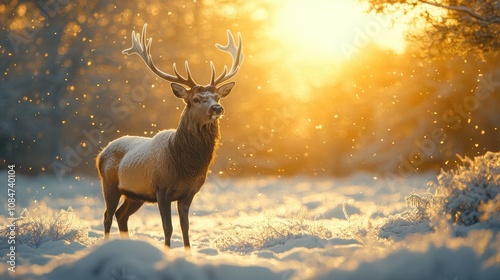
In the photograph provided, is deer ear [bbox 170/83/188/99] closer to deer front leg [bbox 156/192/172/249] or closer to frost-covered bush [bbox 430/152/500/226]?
deer front leg [bbox 156/192/172/249]

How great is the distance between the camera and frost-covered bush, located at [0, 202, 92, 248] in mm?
9320

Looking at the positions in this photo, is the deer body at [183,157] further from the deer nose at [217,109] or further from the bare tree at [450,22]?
the bare tree at [450,22]

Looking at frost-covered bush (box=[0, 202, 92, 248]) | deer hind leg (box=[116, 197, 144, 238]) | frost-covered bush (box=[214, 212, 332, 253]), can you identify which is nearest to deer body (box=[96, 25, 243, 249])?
deer hind leg (box=[116, 197, 144, 238])

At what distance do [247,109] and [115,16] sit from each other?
18.4 feet

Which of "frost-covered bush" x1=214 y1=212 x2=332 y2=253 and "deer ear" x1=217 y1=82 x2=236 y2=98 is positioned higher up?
"deer ear" x1=217 y1=82 x2=236 y2=98

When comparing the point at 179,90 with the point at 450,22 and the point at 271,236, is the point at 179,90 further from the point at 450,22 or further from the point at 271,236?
the point at 450,22

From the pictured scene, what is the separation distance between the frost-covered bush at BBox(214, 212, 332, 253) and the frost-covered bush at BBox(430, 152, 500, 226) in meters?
1.67

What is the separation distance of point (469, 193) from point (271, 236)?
2.75 m

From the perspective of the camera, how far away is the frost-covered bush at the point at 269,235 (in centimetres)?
911

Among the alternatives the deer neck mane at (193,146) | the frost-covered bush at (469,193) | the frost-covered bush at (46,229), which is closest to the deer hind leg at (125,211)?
the frost-covered bush at (46,229)

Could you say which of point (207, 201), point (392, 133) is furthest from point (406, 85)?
point (207, 201)

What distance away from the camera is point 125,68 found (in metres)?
22.2

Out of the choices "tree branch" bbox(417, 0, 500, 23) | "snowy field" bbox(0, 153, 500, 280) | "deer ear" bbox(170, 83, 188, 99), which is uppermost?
"tree branch" bbox(417, 0, 500, 23)

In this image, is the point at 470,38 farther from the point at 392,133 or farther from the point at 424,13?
the point at 392,133
